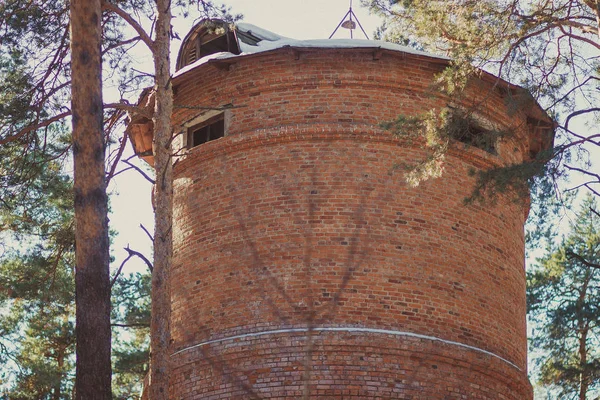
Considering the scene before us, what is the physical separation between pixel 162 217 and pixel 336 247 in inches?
98.5

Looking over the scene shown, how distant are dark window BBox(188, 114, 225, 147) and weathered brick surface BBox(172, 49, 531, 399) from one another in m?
0.34

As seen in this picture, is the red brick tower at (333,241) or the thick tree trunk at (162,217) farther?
the red brick tower at (333,241)

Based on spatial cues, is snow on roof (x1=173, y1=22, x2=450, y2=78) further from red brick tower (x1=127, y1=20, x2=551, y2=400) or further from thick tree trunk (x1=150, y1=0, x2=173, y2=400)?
thick tree trunk (x1=150, y1=0, x2=173, y2=400)

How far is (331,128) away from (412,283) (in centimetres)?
235

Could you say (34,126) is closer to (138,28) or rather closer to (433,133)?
(138,28)

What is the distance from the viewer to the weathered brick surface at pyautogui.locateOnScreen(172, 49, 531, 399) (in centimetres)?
1348

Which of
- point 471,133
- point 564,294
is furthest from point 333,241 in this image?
point 564,294

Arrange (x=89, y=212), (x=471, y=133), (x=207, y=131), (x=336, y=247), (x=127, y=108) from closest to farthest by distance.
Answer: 1. (x=89, y=212)
2. (x=127, y=108)
3. (x=336, y=247)
4. (x=471, y=133)
5. (x=207, y=131)

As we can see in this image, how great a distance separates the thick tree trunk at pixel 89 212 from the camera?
10.1 meters

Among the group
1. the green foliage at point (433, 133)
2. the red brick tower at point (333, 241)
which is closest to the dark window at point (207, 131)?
the red brick tower at point (333, 241)

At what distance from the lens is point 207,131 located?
15.4 m

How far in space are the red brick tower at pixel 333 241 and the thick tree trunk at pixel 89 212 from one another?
7.12 feet

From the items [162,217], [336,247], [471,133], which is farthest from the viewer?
[471,133]

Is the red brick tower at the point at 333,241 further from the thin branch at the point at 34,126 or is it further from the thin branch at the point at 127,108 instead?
the thin branch at the point at 34,126
